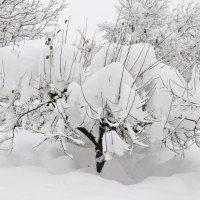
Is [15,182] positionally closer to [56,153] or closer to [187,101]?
[56,153]

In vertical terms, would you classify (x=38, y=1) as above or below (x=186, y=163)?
above

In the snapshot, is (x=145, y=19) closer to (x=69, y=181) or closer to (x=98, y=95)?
(x=98, y=95)

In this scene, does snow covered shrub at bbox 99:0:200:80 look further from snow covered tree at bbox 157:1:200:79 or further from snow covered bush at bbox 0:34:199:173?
snow covered bush at bbox 0:34:199:173

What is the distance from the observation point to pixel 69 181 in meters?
3.69

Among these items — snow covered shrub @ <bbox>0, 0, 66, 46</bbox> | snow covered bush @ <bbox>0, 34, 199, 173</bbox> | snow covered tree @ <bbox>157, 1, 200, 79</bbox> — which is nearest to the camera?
snow covered bush @ <bbox>0, 34, 199, 173</bbox>

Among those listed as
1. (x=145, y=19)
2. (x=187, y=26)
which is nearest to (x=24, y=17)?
(x=145, y=19)

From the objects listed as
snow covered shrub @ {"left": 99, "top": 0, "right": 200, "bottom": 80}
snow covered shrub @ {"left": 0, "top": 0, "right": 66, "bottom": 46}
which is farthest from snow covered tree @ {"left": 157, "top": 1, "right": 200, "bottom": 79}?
snow covered shrub @ {"left": 0, "top": 0, "right": 66, "bottom": 46}

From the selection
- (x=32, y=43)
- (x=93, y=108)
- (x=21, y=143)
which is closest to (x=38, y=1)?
(x=32, y=43)

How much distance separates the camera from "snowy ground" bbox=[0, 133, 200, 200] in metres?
3.30

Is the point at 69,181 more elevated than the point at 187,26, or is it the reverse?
the point at 187,26

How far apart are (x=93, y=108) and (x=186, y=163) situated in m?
1.45

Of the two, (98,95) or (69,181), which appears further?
(98,95)

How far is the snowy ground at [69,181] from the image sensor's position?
10.8 feet

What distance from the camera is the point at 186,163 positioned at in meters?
4.53
